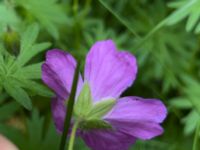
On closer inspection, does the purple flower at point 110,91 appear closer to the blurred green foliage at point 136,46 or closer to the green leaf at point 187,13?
the blurred green foliage at point 136,46

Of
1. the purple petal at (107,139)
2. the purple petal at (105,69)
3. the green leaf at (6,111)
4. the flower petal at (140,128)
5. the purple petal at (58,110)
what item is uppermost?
the purple petal at (105,69)

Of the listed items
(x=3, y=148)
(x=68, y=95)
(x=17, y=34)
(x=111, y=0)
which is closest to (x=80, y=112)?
(x=68, y=95)

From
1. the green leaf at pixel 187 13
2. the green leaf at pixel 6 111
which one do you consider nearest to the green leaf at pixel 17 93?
the green leaf at pixel 6 111

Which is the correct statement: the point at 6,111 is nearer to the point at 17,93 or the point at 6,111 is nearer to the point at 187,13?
the point at 17,93

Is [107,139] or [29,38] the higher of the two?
[29,38]

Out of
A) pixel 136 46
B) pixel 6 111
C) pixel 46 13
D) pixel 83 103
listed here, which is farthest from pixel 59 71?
pixel 46 13

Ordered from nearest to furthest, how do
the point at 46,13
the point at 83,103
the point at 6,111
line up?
the point at 83,103 < the point at 6,111 < the point at 46,13
